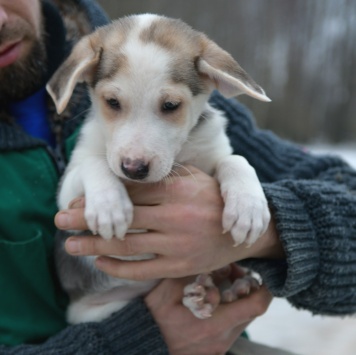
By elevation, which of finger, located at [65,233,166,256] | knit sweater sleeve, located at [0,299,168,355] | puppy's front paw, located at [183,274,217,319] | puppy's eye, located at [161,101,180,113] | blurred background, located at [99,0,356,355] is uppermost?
puppy's eye, located at [161,101,180,113]

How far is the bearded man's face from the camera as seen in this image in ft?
7.22

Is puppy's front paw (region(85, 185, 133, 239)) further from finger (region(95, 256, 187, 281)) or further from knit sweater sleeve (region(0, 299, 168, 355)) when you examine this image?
knit sweater sleeve (region(0, 299, 168, 355))

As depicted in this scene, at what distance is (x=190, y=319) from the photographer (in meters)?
2.00

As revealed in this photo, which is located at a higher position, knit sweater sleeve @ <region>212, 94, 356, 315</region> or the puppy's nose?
the puppy's nose

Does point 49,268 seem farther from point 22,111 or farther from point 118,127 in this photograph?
point 118,127

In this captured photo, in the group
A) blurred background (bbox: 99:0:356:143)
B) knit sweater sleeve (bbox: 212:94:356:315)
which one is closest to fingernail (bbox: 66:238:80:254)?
knit sweater sleeve (bbox: 212:94:356:315)

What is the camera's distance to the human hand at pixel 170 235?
1.77 metres

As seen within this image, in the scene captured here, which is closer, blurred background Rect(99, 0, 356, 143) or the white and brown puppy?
the white and brown puppy

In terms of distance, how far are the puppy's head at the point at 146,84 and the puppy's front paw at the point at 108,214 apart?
0.08 meters

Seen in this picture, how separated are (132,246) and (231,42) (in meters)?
6.98

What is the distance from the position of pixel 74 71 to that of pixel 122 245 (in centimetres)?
52

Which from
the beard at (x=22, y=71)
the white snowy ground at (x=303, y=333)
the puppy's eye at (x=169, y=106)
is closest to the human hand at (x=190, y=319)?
the puppy's eye at (x=169, y=106)

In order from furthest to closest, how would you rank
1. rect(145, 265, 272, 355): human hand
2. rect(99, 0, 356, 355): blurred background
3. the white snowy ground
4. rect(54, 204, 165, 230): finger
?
rect(99, 0, 356, 355): blurred background < the white snowy ground < rect(145, 265, 272, 355): human hand < rect(54, 204, 165, 230): finger

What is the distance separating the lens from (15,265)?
2.04 meters
